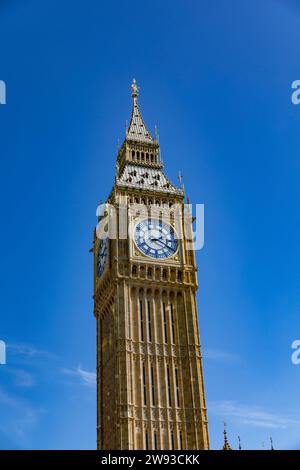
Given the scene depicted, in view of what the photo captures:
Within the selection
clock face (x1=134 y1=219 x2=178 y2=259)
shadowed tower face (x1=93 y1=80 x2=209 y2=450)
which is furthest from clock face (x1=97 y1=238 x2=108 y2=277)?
clock face (x1=134 y1=219 x2=178 y2=259)

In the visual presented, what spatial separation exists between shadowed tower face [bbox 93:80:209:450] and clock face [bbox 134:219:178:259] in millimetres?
117

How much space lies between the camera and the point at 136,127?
94.9 m

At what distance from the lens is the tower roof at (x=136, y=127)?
92875mm

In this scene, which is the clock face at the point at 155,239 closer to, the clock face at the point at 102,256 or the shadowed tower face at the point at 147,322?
the shadowed tower face at the point at 147,322

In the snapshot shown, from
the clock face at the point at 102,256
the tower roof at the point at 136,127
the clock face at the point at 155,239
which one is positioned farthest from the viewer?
the tower roof at the point at 136,127

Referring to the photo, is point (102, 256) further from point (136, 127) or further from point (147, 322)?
point (136, 127)

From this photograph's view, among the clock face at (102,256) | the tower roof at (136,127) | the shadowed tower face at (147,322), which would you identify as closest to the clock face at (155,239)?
the shadowed tower face at (147,322)

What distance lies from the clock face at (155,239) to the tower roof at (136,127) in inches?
624

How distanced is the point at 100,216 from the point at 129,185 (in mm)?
5284

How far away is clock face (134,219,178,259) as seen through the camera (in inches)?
3127

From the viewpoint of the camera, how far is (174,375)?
73.4 metres

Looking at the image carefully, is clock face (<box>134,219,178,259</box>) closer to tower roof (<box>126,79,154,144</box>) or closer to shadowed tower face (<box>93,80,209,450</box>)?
shadowed tower face (<box>93,80,209,450</box>)
